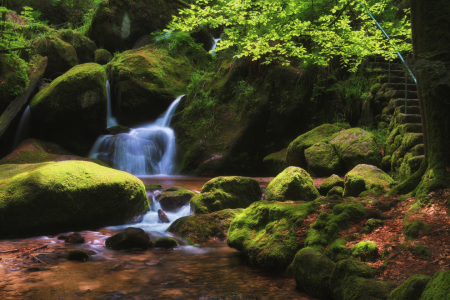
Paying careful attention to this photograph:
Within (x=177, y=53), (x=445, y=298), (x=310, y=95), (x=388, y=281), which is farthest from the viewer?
(x=177, y=53)

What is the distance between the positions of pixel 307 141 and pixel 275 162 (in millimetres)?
1885

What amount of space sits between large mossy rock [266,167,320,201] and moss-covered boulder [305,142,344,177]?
227cm

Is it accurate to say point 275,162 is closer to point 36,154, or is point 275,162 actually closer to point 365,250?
point 365,250

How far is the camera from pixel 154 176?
12703 millimetres

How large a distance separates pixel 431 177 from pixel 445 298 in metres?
2.62

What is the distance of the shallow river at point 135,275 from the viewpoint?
342cm

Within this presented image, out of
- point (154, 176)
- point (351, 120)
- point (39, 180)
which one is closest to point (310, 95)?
point (351, 120)

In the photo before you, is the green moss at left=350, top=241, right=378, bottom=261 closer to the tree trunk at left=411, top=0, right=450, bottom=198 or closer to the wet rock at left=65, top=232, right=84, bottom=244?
the tree trunk at left=411, top=0, right=450, bottom=198

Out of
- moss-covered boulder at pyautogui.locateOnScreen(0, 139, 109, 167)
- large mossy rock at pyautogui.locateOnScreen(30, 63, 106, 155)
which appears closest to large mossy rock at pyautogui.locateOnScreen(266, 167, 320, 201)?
moss-covered boulder at pyautogui.locateOnScreen(0, 139, 109, 167)

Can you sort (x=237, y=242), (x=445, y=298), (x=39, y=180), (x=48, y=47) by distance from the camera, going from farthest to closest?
(x=48, y=47) → (x=39, y=180) → (x=237, y=242) → (x=445, y=298)

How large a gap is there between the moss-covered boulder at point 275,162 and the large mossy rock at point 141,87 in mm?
6287

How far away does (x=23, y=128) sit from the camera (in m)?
A: 13.1

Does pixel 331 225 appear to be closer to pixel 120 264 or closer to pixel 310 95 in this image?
pixel 120 264

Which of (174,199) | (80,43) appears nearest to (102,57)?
(80,43)
